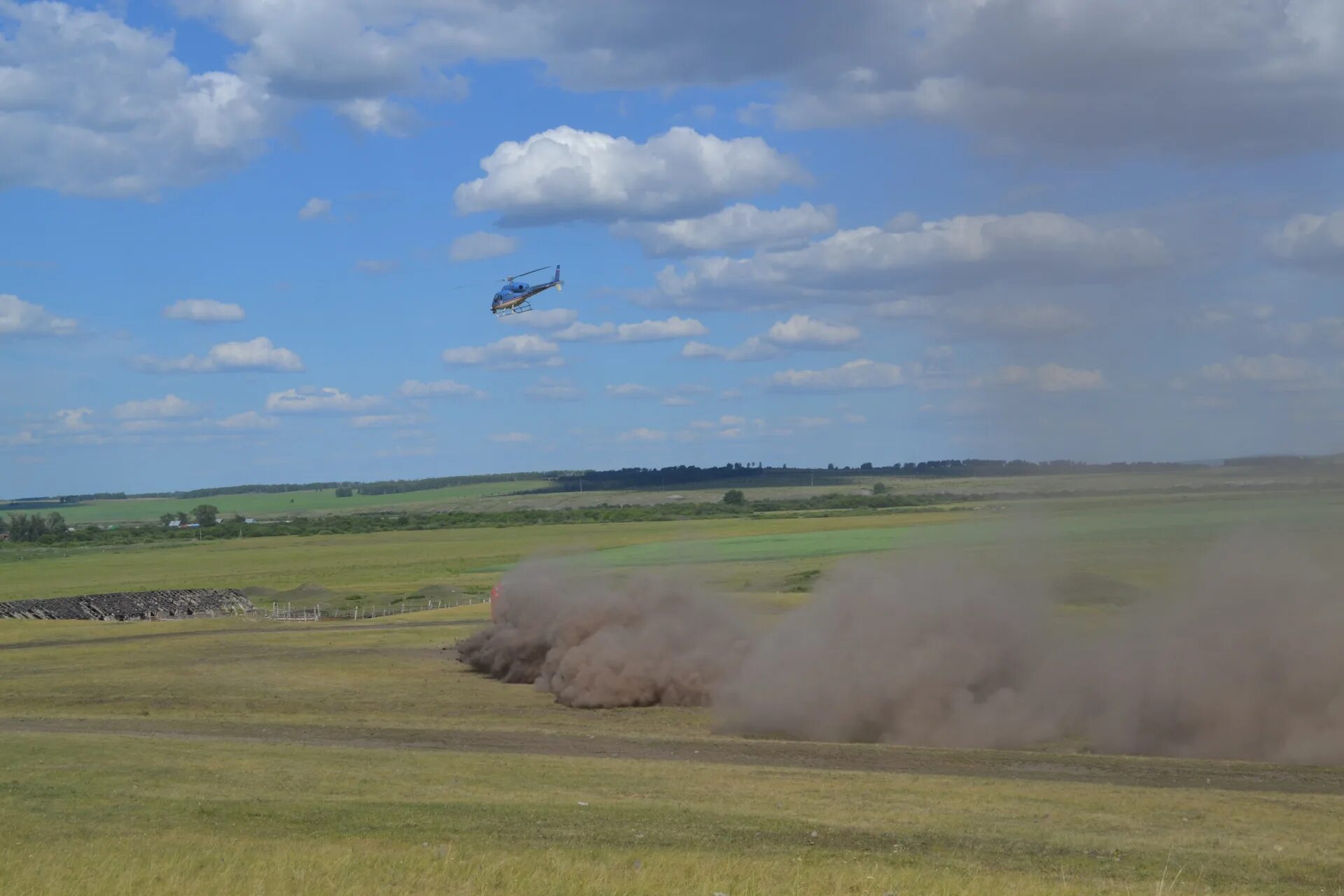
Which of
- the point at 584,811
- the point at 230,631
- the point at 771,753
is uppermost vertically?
the point at 584,811

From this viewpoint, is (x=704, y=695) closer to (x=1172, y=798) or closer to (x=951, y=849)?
(x=1172, y=798)

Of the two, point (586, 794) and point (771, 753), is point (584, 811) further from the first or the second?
point (771, 753)

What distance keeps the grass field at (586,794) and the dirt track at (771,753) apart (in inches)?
6.6

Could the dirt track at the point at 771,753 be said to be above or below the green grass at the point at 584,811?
below

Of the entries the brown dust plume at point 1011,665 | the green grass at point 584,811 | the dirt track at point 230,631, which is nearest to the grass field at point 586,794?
the green grass at point 584,811

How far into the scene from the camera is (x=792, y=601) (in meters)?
79.1

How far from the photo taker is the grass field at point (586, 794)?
2014cm

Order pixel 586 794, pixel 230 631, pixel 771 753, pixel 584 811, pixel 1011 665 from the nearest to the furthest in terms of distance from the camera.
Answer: pixel 584 811
pixel 586 794
pixel 771 753
pixel 1011 665
pixel 230 631

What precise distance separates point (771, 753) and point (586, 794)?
9324 mm

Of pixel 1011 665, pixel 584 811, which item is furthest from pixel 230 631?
pixel 584 811

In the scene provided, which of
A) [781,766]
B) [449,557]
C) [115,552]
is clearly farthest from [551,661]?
[115,552]

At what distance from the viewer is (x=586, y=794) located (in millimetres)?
28891

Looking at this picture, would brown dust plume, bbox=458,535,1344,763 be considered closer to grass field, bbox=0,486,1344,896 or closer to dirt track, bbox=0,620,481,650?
grass field, bbox=0,486,1344,896

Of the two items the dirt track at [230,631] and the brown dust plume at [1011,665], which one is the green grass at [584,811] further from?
the dirt track at [230,631]
